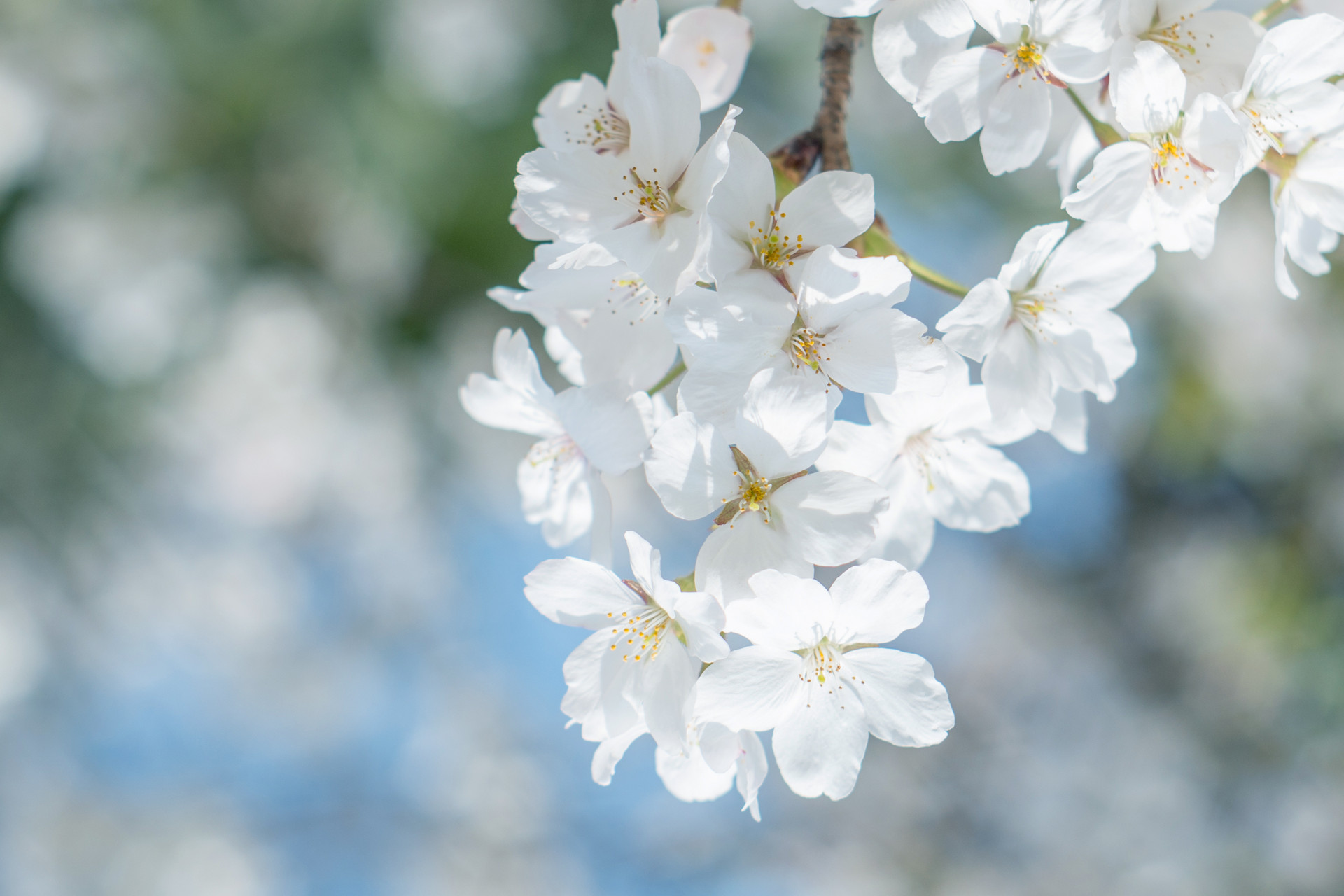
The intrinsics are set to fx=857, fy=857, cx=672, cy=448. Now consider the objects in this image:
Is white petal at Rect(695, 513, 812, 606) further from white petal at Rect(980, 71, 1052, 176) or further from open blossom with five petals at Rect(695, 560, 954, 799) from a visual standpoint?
white petal at Rect(980, 71, 1052, 176)

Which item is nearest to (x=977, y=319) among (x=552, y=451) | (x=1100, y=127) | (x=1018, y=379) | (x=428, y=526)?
(x=1018, y=379)

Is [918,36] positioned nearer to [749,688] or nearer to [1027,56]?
[1027,56]

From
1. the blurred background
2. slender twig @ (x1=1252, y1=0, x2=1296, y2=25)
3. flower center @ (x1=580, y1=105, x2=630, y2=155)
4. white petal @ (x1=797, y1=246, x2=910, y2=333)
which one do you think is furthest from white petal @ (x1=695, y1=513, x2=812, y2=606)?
the blurred background

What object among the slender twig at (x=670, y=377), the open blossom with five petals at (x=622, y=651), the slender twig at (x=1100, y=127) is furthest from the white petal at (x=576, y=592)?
the slender twig at (x=1100, y=127)

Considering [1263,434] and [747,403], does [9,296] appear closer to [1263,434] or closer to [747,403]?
[747,403]

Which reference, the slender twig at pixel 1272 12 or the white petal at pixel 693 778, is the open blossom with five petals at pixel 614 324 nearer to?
the white petal at pixel 693 778

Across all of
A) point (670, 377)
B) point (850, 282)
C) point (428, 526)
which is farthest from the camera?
point (428, 526)

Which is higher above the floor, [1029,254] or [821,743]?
[1029,254]

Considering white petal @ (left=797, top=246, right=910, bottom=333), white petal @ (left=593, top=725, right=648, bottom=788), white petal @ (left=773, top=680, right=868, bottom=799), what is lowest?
white petal @ (left=593, top=725, right=648, bottom=788)

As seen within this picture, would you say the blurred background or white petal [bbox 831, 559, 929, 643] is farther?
the blurred background
